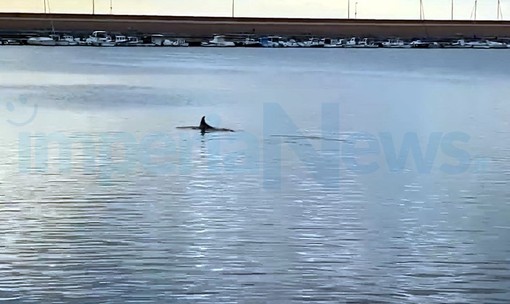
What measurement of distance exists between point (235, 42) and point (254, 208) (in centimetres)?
6686

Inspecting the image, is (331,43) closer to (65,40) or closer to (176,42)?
(176,42)

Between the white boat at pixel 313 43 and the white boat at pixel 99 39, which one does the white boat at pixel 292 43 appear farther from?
the white boat at pixel 99 39

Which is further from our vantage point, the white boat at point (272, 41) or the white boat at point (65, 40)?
the white boat at point (272, 41)

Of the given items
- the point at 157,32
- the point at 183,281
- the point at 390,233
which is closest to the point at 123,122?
the point at 390,233

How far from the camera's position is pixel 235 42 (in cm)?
7575

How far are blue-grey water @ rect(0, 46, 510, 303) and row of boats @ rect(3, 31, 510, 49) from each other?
181ft

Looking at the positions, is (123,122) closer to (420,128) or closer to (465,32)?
(420,128)

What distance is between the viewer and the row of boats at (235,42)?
74.4 m

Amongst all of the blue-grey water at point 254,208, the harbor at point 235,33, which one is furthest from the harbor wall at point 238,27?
the blue-grey water at point 254,208

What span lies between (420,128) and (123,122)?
15.5 ft

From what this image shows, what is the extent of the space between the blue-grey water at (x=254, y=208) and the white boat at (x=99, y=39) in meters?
54.3

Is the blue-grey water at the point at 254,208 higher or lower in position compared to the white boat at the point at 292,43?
higher

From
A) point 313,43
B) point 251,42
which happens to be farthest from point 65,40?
point 313,43

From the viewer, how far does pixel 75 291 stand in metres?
6.59
